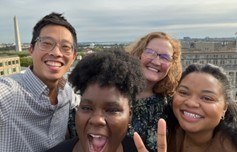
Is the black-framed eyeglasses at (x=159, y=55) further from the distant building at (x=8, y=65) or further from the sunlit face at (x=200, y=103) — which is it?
the distant building at (x=8, y=65)

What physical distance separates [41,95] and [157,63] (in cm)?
135

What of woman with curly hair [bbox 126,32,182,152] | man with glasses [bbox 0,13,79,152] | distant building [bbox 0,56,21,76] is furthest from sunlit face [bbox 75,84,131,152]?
distant building [bbox 0,56,21,76]

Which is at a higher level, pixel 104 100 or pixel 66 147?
pixel 104 100

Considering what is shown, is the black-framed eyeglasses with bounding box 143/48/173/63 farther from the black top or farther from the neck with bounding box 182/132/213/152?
the black top

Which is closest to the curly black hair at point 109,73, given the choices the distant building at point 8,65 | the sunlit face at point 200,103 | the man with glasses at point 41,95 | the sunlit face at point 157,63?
the man with glasses at point 41,95

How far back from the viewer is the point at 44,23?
9.84ft

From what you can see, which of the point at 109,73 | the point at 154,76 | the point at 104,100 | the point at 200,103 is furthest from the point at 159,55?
the point at 104,100

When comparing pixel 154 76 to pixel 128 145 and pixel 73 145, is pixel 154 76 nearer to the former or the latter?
pixel 128 145

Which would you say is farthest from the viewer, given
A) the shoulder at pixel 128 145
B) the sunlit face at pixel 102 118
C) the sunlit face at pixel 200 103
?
the sunlit face at pixel 200 103

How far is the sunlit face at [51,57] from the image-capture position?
2.94 m

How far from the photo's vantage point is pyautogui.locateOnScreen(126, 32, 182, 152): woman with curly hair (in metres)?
3.45

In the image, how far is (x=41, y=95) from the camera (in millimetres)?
2869

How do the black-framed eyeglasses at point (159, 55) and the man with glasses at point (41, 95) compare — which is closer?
the man with glasses at point (41, 95)

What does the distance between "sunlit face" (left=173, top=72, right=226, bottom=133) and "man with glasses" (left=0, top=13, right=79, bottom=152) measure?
1089mm
